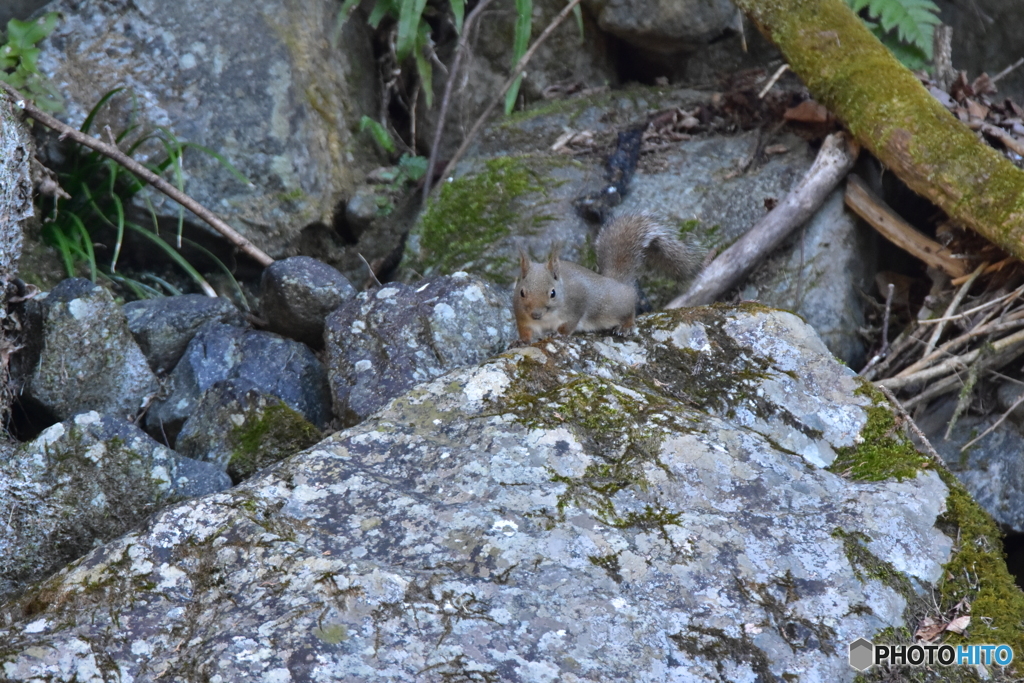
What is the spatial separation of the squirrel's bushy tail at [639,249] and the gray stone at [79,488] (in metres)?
2.09

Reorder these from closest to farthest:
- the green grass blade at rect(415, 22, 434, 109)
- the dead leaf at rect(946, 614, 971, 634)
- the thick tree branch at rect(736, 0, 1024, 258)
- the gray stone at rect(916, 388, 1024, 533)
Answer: the dead leaf at rect(946, 614, 971, 634) → the gray stone at rect(916, 388, 1024, 533) → the thick tree branch at rect(736, 0, 1024, 258) → the green grass blade at rect(415, 22, 434, 109)

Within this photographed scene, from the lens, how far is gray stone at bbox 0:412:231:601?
2826 millimetres

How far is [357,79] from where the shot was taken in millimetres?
5883

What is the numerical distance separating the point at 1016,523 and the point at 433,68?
4506 mm

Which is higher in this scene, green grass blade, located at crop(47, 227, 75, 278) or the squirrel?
the squirrel

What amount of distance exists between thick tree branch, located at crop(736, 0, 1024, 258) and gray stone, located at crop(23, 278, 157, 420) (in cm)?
369

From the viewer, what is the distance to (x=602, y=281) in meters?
4.07

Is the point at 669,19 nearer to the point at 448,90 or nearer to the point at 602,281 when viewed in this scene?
the point at 448,90

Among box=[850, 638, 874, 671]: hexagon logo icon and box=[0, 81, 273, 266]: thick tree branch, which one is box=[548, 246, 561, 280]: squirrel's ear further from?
box=[850, 638, 874, 671]: hexagon logo icon

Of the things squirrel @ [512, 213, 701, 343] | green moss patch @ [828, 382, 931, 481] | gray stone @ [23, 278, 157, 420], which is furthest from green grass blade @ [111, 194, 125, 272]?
green moss patch @ [828, 382, 931, 481]

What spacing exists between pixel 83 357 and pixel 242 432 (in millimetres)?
928

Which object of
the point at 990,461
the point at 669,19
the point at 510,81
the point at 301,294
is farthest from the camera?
the point at 669,19

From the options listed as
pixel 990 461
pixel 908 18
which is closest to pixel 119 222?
pixel 990 461

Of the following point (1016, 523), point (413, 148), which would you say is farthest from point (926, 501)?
point (413, 148)
